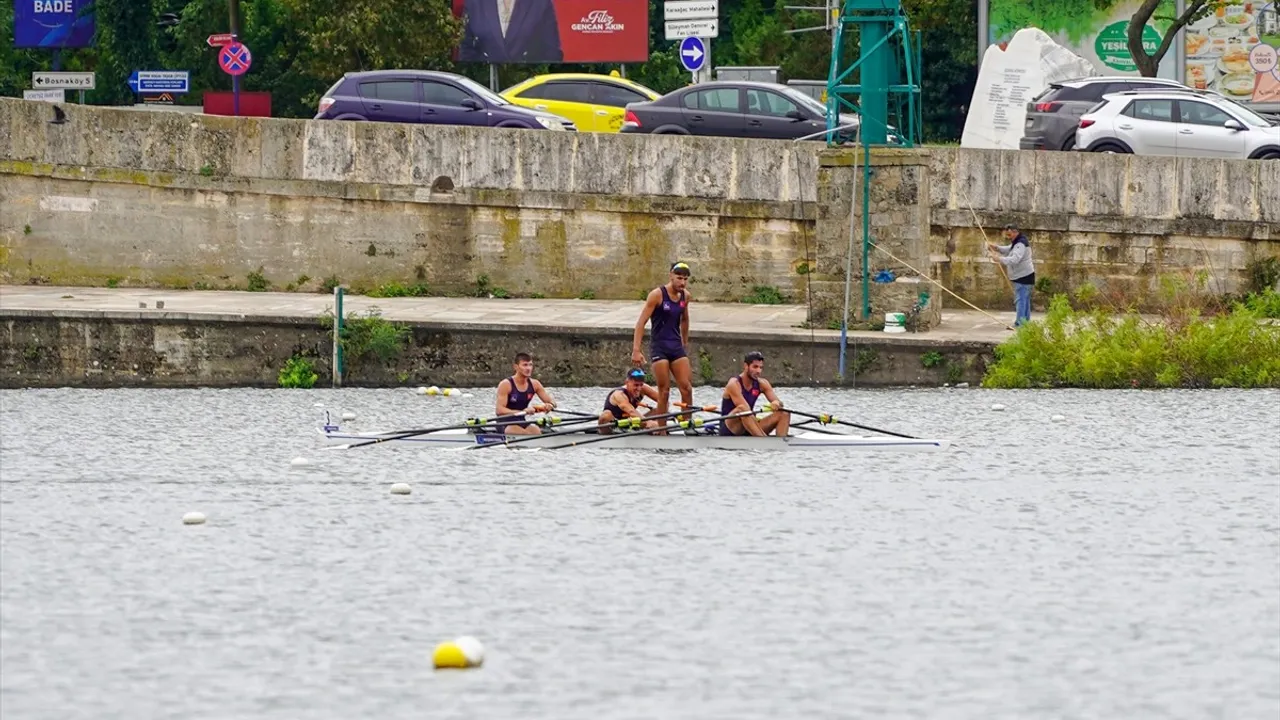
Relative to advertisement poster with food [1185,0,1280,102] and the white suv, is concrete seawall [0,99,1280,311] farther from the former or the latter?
advertisement poster with food [1185,0,1280,102]

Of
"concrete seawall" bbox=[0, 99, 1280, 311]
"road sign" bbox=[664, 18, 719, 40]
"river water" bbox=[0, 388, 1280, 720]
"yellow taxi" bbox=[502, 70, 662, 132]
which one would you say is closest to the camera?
"river water" bbox=[0, 388, 1280, 720]

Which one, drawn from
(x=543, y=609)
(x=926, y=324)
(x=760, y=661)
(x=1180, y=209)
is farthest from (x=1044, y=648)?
(x=1180, y=209)

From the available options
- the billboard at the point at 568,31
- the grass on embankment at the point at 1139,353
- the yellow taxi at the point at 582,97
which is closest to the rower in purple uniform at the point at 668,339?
the grass on embankment at the point at 1139,353

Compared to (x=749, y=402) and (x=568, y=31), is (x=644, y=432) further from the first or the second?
(x=568, y=31)

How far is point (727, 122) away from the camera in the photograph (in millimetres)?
35125

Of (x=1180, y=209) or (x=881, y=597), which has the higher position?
(x=1180, y=209)

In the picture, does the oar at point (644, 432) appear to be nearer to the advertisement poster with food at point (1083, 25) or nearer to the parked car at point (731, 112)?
the parked car at point (731, 112)

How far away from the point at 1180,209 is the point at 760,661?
1805cm

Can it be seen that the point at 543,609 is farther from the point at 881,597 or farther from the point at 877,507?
the point at 877,507

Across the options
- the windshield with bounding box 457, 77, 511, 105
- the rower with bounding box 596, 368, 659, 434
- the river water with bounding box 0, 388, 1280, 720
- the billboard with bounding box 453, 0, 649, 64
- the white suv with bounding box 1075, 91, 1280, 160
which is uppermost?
the billboard with bounding box 453, 0, 649, 64

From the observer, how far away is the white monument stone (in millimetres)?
38938

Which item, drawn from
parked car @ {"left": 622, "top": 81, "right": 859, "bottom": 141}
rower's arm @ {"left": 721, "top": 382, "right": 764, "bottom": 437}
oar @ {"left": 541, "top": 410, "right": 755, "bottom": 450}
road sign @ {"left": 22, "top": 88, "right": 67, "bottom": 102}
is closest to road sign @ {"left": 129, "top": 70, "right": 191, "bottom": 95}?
road sign @ {"left": 22, "top": 88, "right": 67, "bottom": 102}

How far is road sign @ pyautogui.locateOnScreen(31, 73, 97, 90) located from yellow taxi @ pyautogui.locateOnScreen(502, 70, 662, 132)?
966cm

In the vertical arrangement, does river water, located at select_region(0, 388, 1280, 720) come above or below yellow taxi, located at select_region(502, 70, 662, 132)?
below
